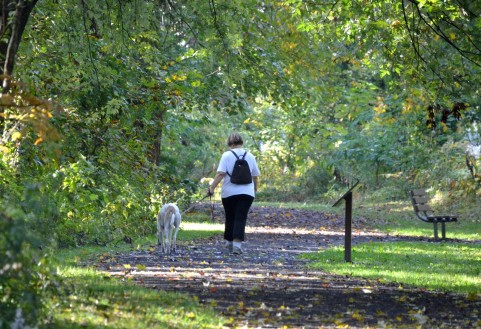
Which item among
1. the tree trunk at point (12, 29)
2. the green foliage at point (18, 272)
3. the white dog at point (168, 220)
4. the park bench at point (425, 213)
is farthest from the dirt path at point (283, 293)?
the park bench at point (425, 213)

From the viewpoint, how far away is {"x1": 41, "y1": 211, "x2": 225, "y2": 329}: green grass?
7.34m

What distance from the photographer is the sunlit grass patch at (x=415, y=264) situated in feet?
40.6

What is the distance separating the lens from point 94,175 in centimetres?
1559

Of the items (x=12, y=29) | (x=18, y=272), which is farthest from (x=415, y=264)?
(x=18, y=272)

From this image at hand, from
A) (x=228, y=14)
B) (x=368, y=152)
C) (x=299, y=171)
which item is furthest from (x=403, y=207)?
(x=228, y=14)

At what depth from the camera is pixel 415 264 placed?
15.2m

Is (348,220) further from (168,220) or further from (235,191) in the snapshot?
(168,220)

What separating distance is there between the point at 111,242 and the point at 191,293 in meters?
7.37

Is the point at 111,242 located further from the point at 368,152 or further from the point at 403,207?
the point at 368,152

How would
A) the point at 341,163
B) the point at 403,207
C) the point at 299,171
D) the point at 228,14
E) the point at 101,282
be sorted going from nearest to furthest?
the point at 101,282 → the point at 228,14 → the point at 403,207 → the point at 341,163 → the point at 299,171

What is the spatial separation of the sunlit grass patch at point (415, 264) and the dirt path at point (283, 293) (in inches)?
20.7

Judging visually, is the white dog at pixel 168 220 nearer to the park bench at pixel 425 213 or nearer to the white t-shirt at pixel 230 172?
the white t-shirt at pixel 230 172

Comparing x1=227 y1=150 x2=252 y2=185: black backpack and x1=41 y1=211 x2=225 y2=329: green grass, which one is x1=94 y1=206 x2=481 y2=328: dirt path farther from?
x1=227 y1=150 x2=252 y2=185: black backpack

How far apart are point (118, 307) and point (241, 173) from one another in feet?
24.2
